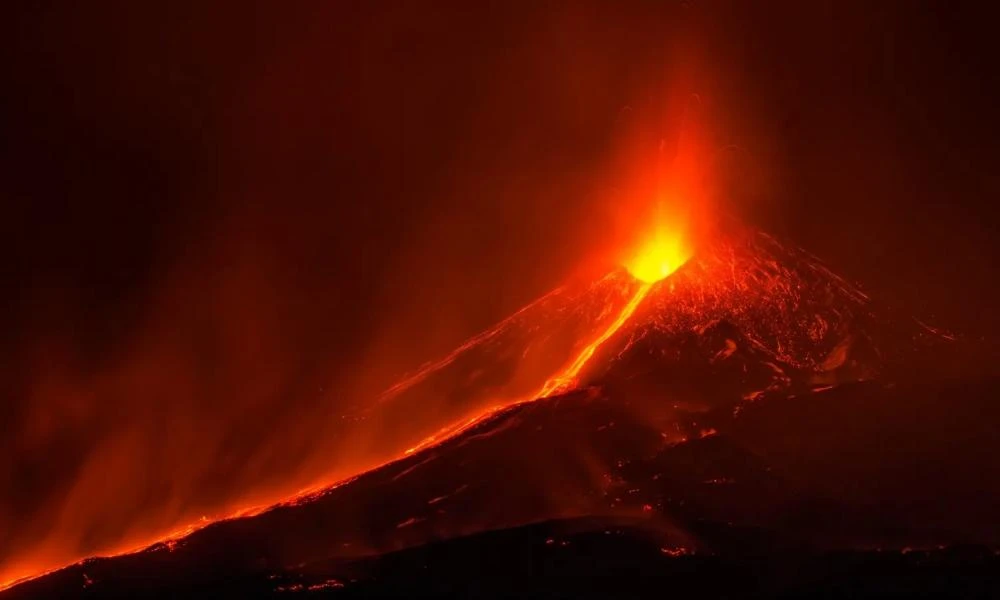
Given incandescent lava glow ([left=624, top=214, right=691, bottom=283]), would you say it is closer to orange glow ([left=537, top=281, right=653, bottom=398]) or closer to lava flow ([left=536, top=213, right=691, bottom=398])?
lava flow ([left=536, top=213, right=691, bottom=398])

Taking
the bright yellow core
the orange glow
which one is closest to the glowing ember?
the bright yellow core

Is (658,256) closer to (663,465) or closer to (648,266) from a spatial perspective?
(648,266)

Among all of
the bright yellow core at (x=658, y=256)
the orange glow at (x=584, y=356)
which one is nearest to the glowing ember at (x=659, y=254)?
the bright yellow core at (x=658, y=256)

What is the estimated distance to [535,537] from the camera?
1097 centimetres

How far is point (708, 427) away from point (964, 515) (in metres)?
2.54

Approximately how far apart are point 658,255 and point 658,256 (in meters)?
0.01

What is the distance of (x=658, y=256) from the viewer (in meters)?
14.5

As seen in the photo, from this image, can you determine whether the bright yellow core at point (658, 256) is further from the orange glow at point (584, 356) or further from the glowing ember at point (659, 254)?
the orange glow at point (584, 356)

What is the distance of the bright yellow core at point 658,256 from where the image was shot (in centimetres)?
1435

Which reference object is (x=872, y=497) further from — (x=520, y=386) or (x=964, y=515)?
(x=520, y=386)

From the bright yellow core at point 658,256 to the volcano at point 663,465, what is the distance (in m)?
0.06

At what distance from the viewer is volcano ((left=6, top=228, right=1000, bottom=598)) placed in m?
10.6

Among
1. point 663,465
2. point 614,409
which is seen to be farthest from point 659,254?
point 663,465

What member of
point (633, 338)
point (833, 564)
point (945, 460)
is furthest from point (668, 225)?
point (833, 564)
